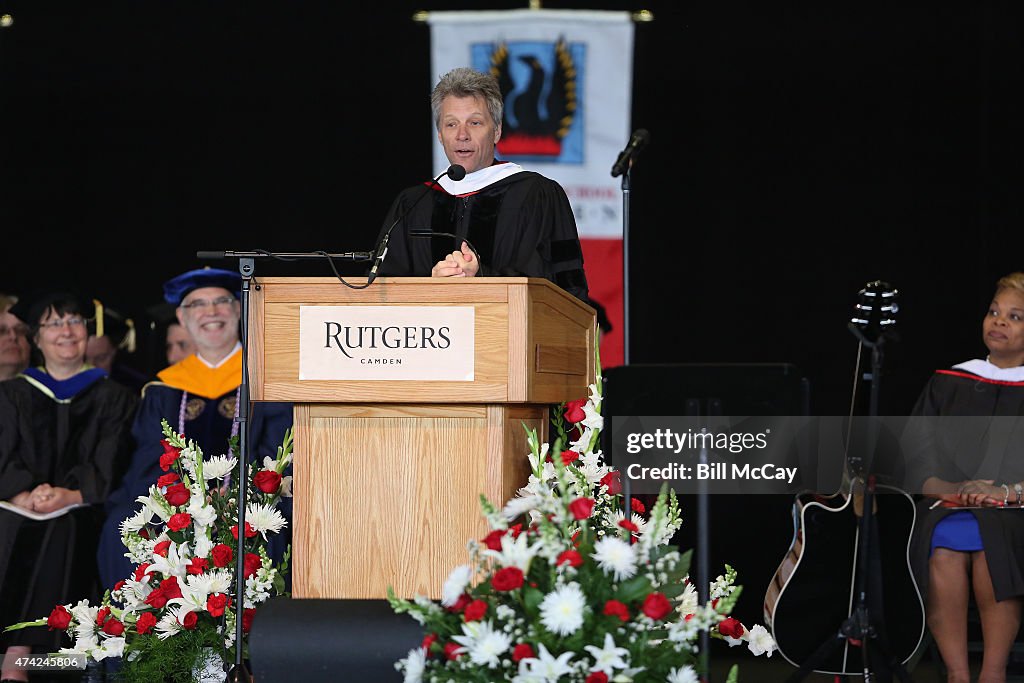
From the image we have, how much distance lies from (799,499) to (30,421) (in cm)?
309

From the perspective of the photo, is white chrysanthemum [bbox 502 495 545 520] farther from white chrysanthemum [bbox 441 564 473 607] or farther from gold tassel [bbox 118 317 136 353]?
gold tassel [bbox 118 317 136 353]

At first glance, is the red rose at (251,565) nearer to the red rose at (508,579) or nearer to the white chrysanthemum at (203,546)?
the white chrysanthemum at (203,546)

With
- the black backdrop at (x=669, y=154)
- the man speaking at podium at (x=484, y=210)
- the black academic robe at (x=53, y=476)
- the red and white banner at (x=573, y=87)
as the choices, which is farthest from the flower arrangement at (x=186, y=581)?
the black backdrop at (x=669, y=154)

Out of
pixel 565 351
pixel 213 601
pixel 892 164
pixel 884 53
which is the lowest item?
pixel 213 601

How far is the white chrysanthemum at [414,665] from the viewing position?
2.55 meters

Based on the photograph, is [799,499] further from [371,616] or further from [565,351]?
[371,616]

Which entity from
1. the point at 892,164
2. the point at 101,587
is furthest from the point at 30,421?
the point at 892,164

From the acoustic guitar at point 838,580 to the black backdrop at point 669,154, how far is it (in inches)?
64.3

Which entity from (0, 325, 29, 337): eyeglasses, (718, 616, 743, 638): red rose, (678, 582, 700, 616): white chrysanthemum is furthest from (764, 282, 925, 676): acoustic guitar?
(0, 325, 29, 337): eyeglasses

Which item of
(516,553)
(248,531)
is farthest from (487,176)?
(516,553)

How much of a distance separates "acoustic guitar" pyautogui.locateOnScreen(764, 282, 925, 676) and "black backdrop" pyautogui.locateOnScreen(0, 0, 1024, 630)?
163cm

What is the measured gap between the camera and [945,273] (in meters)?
6.19

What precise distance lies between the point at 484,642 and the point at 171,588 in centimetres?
126

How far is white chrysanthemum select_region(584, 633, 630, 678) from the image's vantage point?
2445 mm
